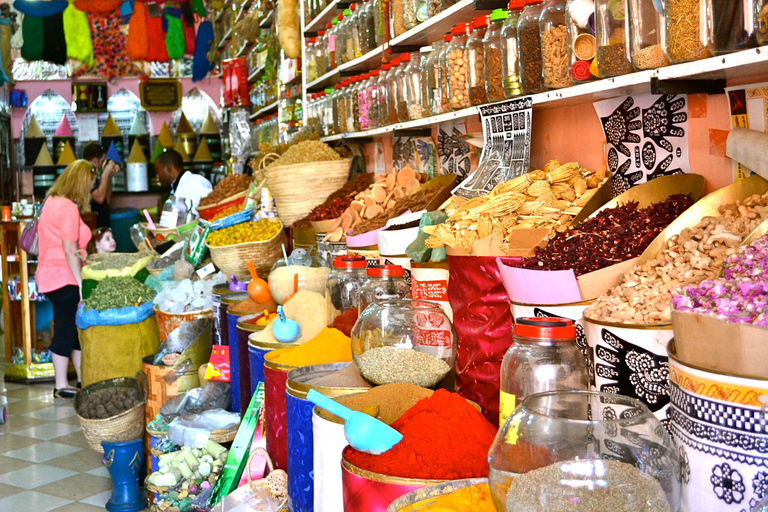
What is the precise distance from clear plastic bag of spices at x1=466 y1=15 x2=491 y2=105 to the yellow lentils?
181 centimetres

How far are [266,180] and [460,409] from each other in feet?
9.37

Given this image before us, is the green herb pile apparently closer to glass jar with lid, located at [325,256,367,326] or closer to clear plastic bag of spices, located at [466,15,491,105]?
glass jar with lid, located at [325,256,367,326]

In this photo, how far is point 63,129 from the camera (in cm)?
1086

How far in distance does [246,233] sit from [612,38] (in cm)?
262

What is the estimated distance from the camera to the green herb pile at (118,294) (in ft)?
13.4

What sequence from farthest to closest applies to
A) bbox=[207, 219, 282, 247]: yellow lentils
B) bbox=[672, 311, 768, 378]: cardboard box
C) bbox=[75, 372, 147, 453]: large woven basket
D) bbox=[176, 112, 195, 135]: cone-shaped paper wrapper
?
bbox=[176, 112, 195, 135]: cone-shaped paper wrapper → bbox=[207, 219, 282, 247]: yellow lentils → bbox=[75, 372, 147, 453]: large woven basket → bbox=[672, 311, 768, 378]: cardboard box

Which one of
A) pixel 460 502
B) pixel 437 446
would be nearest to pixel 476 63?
pixel 437 446

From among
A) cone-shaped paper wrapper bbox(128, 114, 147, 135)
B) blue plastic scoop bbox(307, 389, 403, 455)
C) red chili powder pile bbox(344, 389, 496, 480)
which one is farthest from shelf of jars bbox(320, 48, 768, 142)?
cone-shaped paper wrapper bbox(128, 114, 147, 135)

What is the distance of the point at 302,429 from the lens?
178 centimetres

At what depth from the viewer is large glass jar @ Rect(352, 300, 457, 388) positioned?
178 cm

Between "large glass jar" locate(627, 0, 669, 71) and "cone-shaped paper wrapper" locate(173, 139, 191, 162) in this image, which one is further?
"cone-shaped paper wrapper" locate(173, 139, 191, 162)

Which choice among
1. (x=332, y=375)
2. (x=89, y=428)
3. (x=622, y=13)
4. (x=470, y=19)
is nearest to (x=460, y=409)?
(x=332, y=375)

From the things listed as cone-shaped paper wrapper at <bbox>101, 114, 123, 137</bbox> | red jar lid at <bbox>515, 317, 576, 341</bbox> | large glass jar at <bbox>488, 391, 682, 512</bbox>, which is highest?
cone-shaped paper wrapper at <bbox>101, 114, 123, 137</bbox>

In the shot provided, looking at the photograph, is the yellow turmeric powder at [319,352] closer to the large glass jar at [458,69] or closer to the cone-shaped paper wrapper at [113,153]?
the large glass jar at [458,69]
